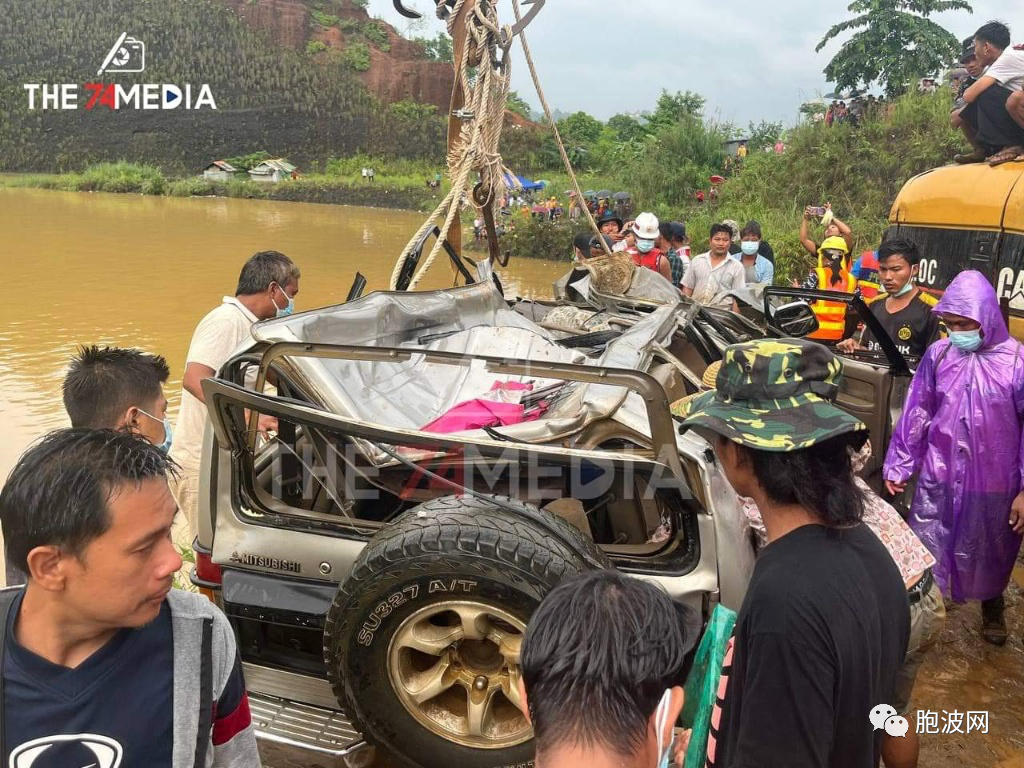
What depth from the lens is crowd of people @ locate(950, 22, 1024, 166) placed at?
16.8ft

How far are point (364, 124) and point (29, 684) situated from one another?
59590 millimetres

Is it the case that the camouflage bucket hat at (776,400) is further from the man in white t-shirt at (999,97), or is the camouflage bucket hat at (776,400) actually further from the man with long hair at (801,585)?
the man in white t-shirt at (999,97)

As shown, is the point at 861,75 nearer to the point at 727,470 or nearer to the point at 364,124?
the point at 727,470

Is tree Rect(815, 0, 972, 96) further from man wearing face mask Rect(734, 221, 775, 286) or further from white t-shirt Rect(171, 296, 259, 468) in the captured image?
white t-shirt Rect(171, 296, 259, 468)

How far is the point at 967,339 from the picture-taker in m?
3.55

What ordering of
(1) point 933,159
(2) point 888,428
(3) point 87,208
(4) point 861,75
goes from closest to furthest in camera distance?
(2) point 888,428
(1) point 933,159
(4) point 861,75
(3) point 87,208

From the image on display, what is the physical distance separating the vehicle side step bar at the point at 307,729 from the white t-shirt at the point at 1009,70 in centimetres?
543

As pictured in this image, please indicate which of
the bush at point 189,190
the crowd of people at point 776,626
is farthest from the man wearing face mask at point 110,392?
the bush at point 189,190

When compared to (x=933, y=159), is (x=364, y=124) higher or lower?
higher

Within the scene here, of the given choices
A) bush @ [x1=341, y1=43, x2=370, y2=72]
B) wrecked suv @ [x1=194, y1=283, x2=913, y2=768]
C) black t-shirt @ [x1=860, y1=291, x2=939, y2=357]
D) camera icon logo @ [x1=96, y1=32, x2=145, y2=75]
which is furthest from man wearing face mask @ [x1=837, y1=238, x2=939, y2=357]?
bush @ [x1=341, y1=43, x2=370, y2=72]

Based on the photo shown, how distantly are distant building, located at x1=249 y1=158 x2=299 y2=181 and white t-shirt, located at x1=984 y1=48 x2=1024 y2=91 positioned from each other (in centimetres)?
4741

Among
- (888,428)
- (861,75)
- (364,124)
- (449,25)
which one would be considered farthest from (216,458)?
(364,124)

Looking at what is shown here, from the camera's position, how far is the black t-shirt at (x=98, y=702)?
1.29m

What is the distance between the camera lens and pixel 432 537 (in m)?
2.33
